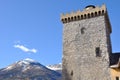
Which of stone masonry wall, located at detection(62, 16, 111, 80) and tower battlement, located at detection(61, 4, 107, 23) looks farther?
tower battlement, located at detection(61, 4, 107, 23)

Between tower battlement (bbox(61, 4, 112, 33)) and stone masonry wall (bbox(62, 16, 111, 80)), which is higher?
tower battlement (bbox(61, 4, 112, 33))

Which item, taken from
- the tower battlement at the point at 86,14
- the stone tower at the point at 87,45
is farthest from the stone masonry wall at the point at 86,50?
the tower battlement at the point at 86,14

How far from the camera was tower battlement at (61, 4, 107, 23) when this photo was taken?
3978 cm

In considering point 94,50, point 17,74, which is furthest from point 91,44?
point 17,74

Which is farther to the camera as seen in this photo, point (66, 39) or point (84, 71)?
point (66, 39)

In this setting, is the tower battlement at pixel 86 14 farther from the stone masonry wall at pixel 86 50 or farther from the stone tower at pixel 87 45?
the stone masonry wall at pixel 86 50

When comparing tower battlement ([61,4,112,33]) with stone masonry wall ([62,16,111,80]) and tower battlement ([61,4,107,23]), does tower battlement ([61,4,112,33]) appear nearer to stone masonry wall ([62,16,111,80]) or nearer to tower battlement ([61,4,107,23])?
tower battlement ([61,4,107,23])

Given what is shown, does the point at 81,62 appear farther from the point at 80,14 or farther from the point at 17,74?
the point at 17,74

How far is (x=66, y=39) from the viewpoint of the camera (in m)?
40.6

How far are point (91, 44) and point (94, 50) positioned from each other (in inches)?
47.5

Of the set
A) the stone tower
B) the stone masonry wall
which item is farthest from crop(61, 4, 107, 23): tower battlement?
the stone masonry wall

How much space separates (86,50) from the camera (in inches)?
1506

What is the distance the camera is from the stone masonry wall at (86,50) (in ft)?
120

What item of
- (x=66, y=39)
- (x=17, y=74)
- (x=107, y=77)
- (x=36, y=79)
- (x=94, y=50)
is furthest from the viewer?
(x=17, y=74)
